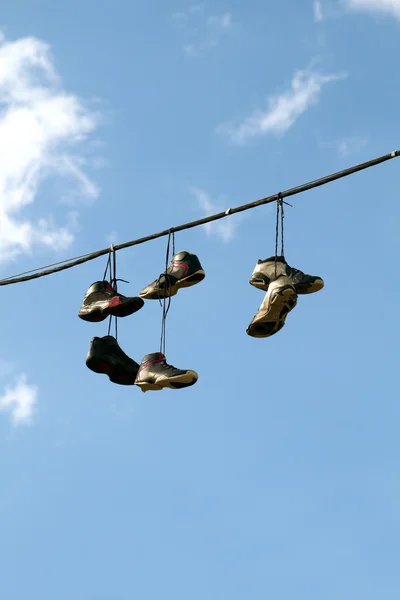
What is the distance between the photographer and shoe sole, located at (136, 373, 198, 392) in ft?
32.2

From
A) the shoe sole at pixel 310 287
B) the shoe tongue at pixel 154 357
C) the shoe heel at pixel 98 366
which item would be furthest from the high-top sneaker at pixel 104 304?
the shoe sole at pixel 310 287

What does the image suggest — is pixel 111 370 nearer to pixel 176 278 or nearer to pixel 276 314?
pixel 176 278

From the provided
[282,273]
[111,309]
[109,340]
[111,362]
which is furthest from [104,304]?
[282,273]

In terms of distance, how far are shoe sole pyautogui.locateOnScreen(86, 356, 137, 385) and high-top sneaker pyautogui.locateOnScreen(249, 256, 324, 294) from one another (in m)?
1.32

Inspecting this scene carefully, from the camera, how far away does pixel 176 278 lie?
10773mm

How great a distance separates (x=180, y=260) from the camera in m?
10.8

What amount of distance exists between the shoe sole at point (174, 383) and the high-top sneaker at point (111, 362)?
614mm

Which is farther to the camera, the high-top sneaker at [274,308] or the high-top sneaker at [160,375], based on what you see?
the high-top sneaker at [160,375]

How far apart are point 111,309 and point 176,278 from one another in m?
0.57

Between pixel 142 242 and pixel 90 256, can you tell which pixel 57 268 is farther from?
pixel 142 242

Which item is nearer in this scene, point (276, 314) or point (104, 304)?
point (276, 314)

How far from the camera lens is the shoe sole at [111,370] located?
10.8 metres

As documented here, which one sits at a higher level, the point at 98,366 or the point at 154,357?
the point at 98,366

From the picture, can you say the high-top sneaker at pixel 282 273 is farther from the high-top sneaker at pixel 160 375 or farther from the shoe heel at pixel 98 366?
the shoe heel at pixel 98 366
